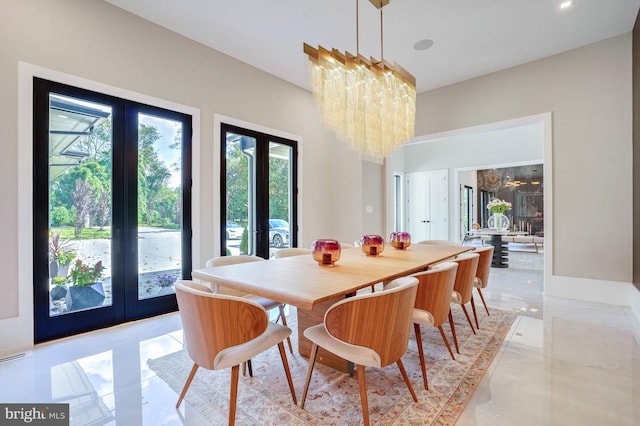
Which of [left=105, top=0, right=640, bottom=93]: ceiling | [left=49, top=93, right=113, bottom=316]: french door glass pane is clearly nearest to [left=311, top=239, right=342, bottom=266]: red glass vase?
[left=49, top=93, right=113, bottom=316]: french door glass pane

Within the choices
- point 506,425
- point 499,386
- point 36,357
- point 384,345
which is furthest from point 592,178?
point 36,357

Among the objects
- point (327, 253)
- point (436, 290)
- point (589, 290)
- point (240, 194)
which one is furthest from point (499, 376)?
point (240, 194)

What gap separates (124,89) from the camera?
3049 millimetres

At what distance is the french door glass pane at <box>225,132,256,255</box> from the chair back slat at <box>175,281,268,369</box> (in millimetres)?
2590

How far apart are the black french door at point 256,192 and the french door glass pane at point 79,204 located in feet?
4.16

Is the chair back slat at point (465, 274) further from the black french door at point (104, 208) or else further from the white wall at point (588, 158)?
the black french door at point (104, 208)

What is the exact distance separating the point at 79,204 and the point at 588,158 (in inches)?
226

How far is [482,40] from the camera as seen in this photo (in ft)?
11.9

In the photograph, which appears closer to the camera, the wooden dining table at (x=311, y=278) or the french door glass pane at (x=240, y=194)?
the wooden dining table at (x=311, y=278)

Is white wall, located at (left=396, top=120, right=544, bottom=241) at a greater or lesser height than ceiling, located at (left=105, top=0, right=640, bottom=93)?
lesser

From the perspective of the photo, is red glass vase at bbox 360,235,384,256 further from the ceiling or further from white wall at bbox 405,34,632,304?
white wall at bbox 405,34,632,304

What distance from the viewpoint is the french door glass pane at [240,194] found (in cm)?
404

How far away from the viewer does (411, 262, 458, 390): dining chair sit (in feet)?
6.18

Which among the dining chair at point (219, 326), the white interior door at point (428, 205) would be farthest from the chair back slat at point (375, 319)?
the white interior door at point (428, 205)
